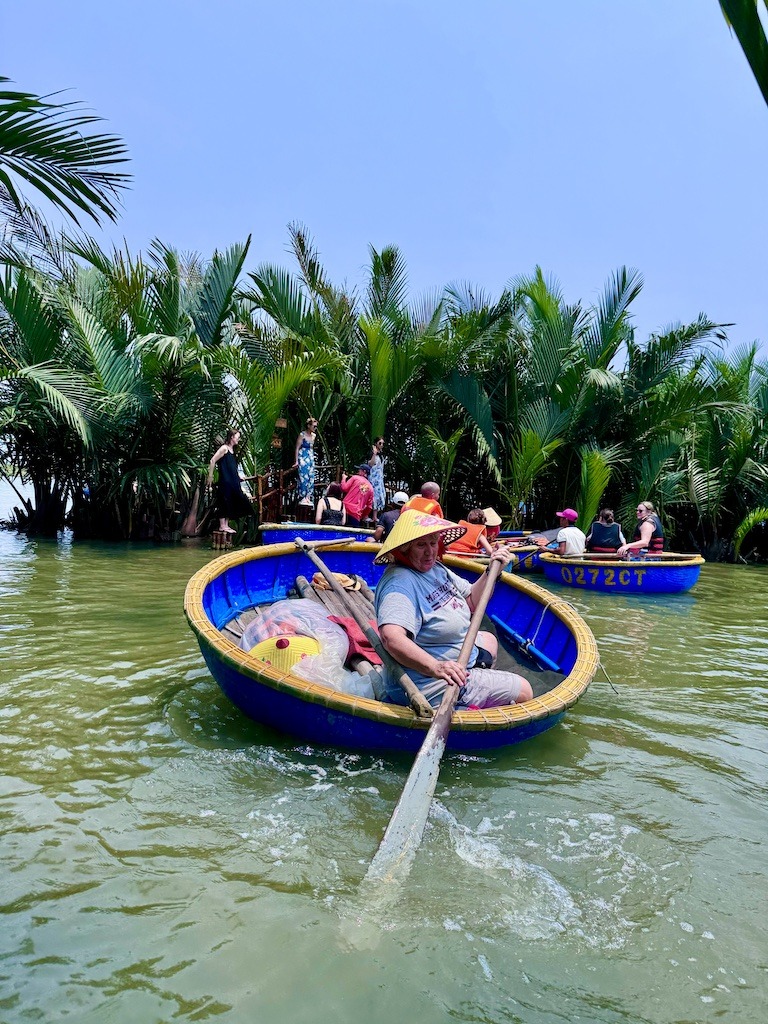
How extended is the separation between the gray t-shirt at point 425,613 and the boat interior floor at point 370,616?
0.97 m

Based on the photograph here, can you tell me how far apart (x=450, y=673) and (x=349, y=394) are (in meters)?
11.0

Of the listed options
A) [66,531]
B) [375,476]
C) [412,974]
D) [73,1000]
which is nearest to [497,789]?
[412,974]

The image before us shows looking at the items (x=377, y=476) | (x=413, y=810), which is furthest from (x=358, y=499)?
(x=413, y=810)

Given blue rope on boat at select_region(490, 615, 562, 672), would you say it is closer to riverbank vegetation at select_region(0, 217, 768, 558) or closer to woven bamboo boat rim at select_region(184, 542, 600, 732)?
woven bamboo boat rim at select_region(184, 542, 600, 732)

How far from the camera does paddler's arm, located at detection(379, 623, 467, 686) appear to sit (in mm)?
3174

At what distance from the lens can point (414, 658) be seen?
10.6ft

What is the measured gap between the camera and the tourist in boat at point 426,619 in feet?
10.8

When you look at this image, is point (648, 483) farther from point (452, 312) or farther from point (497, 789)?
point (497, 789)

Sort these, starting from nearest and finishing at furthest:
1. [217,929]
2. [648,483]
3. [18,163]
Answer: [217,929] < [18,163] < [648,483]

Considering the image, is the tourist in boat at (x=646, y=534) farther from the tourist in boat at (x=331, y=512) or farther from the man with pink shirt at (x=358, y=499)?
the tourist in boat at (x=331, y=512)

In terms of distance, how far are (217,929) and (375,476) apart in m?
10.9

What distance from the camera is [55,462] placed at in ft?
43.6

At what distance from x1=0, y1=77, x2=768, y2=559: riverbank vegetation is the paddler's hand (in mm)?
8943

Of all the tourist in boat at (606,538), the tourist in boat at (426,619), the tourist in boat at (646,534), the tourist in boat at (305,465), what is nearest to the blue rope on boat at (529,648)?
the tourist in boat at (426,619)
